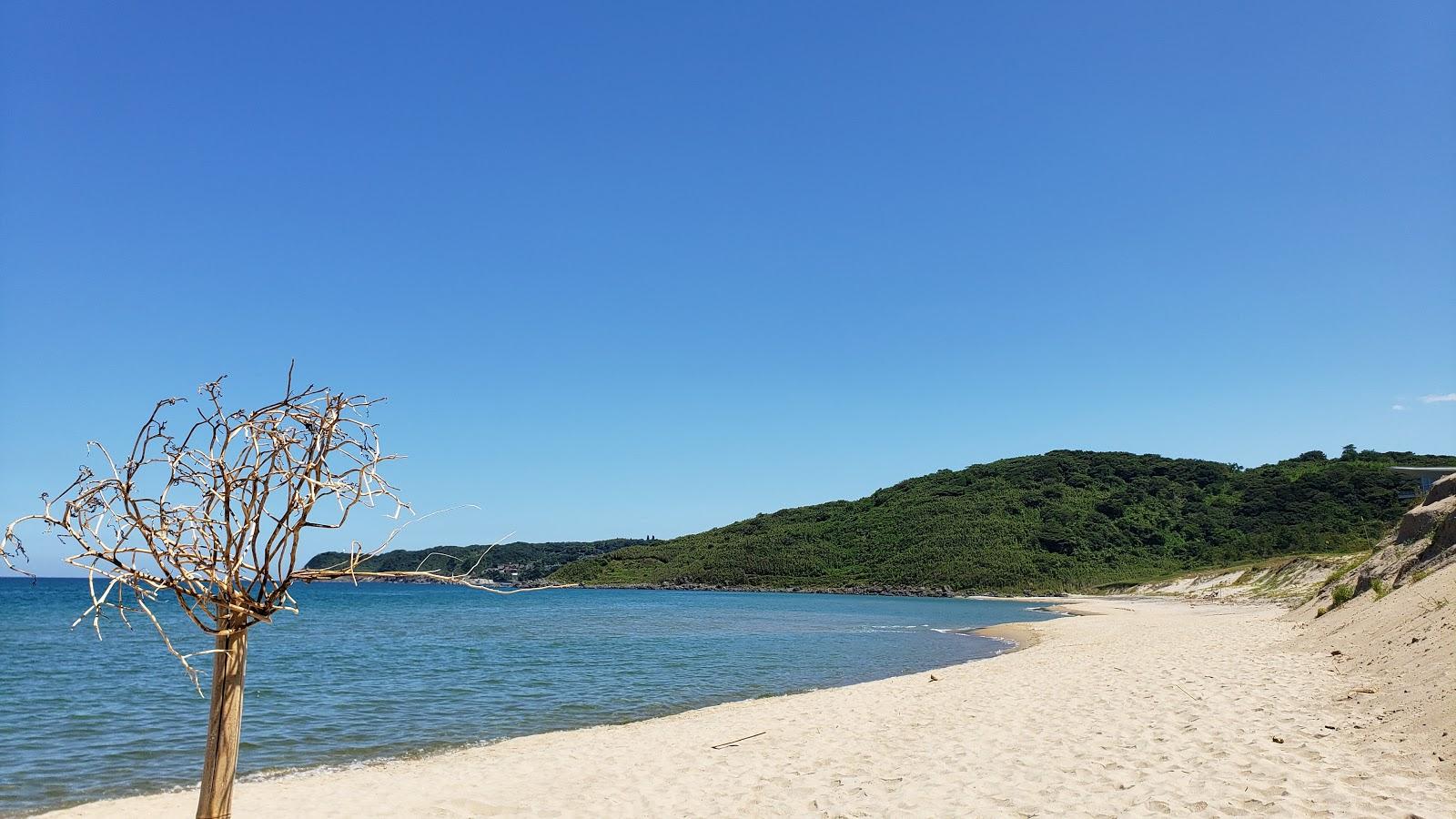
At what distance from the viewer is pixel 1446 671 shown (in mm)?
8422

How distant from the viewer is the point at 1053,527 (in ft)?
297

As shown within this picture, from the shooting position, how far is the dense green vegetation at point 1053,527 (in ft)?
239

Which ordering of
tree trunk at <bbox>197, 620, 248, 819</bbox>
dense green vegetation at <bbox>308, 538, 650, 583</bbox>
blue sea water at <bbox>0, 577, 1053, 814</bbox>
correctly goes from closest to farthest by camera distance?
tree trunk at <bbox>197, 620, 248, 819</bbox> → blue sea water at <bbox>0, 577, 1053, 814</bbox> → dense green vegetation at <bbox>308, 538, 650, 583</bbox>

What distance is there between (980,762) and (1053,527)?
89.1 meters

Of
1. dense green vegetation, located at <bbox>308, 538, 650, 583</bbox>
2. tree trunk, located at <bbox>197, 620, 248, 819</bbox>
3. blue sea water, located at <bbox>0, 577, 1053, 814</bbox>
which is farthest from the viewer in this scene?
dense green vegetation, located at <bbox>308, 538, 650, 583</bbox>

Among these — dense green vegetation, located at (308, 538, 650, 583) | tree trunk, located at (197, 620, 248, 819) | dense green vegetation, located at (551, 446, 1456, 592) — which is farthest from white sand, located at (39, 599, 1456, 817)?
dense green vegetation, located at (308, 538, 650, 583)

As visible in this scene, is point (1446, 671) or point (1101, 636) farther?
point (1101, 636)

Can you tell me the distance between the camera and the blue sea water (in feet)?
42.1

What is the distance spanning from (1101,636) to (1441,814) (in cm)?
2209

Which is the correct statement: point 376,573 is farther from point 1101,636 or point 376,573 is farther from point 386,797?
point 1101,636

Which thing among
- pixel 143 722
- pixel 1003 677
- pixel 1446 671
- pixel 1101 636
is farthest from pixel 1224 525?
pixel 143 722

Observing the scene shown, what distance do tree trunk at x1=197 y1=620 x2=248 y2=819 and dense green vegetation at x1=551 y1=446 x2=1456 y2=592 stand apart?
191 ft

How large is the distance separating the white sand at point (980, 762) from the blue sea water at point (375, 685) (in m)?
1.91

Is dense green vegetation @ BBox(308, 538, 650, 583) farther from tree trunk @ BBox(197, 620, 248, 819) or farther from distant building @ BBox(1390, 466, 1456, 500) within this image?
tree trunk @ BBox(197, 620, 248, 819)
